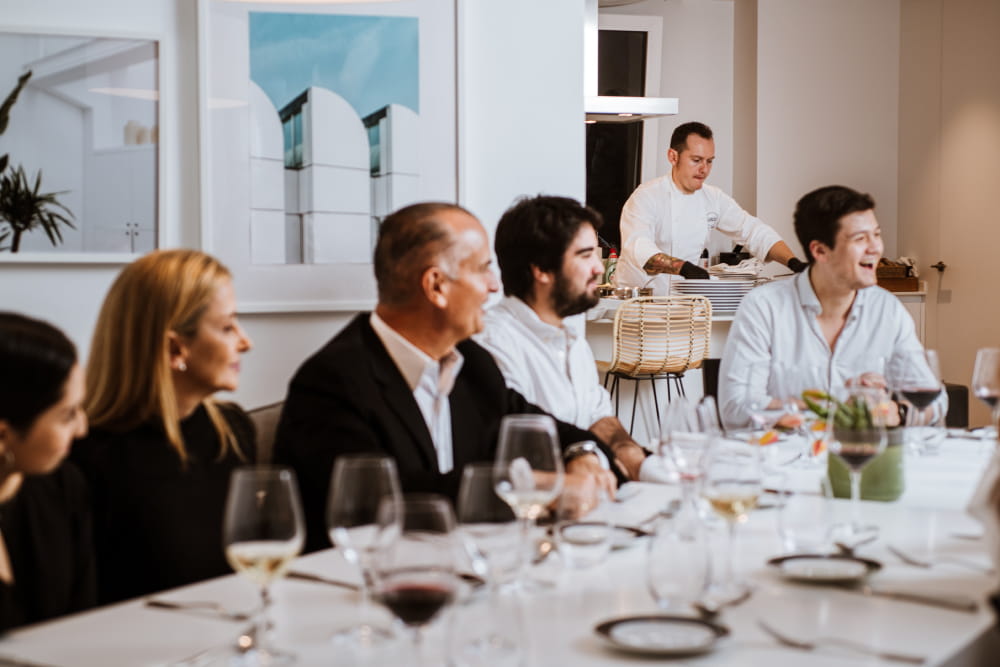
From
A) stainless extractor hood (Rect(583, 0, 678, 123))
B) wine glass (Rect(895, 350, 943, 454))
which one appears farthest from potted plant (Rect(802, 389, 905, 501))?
stainless extractor hood (Rect(583, 0, 678, 123))

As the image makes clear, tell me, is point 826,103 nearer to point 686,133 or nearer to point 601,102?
point 686,133

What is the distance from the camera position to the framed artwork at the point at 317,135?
323cm

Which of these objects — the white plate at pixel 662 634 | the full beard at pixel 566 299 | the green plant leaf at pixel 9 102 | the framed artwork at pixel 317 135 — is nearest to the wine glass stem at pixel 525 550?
the white plate at pixel 662 634

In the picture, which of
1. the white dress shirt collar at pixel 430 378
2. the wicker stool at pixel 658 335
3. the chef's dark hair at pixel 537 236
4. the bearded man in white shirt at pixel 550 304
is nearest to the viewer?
the white dress shirt collar at pixel 430 378

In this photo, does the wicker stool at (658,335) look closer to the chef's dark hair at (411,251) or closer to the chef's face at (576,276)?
the chef's face at (576,276)

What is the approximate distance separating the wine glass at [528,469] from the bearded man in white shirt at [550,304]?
142 centimetres

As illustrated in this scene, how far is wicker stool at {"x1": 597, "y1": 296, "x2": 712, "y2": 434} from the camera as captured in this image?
516cm

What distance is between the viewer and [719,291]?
18.6 feet

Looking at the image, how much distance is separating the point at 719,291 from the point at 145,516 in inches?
166

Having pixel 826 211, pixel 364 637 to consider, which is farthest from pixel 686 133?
pixel 364 637

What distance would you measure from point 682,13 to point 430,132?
563 centimetres

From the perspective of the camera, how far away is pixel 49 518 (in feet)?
5.26

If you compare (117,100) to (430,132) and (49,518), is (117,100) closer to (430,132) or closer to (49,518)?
(430,132)

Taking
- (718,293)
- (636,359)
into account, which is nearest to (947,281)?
(718,293)
